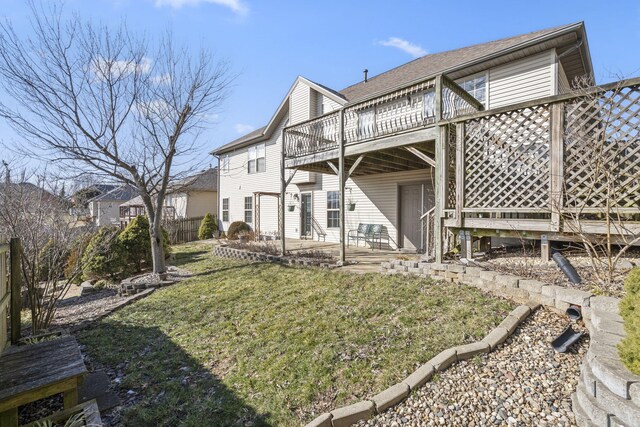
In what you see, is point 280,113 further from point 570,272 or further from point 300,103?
point 570,272

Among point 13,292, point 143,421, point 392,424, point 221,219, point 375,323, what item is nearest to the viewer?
point 392,424

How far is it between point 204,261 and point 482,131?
9.16 meters

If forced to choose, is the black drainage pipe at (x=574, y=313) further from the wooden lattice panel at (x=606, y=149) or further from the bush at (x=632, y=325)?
the wooden lattice panel at (x=606, y=149)

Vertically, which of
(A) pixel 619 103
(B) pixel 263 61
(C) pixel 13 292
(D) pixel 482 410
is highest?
(B) pixel 263 61

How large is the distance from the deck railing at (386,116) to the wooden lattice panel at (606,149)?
248 cm

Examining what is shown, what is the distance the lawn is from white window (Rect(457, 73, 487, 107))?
628 cm

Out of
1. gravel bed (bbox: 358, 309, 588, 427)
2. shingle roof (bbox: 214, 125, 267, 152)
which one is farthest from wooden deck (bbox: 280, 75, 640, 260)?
shingle roof (bbox: 214, 125, 267, 152)

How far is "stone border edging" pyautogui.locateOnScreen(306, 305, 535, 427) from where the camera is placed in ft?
8.48

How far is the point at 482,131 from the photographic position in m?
5.58

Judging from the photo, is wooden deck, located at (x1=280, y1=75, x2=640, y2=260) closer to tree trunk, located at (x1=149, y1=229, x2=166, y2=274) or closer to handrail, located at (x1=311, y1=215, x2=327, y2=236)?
tree trunk, located at (x1=149, y1=229, x2=166, y2=274)

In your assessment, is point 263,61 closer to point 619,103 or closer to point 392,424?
point 619,103

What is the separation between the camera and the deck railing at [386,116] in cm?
693

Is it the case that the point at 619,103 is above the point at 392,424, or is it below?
above

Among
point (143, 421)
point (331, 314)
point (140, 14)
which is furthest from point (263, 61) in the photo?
point (143, 421)
